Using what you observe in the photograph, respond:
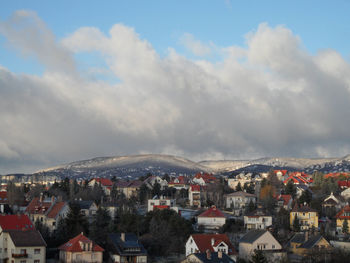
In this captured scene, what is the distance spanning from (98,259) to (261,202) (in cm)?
4106

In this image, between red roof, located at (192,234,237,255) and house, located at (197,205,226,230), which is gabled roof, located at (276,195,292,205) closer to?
house, located at (197,205,226,230)

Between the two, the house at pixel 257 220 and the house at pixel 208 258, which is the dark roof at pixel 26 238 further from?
the house at pixel 257 220

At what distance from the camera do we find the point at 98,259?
53.0m

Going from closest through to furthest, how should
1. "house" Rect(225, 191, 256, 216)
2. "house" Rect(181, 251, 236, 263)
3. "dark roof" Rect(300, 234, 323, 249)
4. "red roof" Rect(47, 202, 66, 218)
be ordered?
"house" Rect(181, 251, 236, 263) → "dark roof" Rect(300, 234, 323, 249) → "red roof" Rect(47, 202, 66, 218) → "house" Rect(225, 191, 256, 216)

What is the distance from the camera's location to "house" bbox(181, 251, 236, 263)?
51.2m

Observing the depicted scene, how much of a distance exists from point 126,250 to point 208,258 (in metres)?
8.46

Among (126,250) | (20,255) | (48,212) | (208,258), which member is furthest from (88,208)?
(208,258)

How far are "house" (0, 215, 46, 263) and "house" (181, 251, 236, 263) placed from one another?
46.0 feet

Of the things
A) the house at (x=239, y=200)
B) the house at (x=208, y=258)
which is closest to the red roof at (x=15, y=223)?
the house at (x=208, y=258)

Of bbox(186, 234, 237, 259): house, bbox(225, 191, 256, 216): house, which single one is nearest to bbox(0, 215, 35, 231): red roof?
bbox(186, 234, 237, 259): house

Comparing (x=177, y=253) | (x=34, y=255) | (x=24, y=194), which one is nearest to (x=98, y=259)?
(x=34, y=255)

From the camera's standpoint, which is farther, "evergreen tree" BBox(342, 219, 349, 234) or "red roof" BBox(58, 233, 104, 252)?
"evergreen tree" BBox(342, 219, 349, 234)

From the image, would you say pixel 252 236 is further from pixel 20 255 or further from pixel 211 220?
pixel 20 255

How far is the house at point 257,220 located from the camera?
72375 mm
